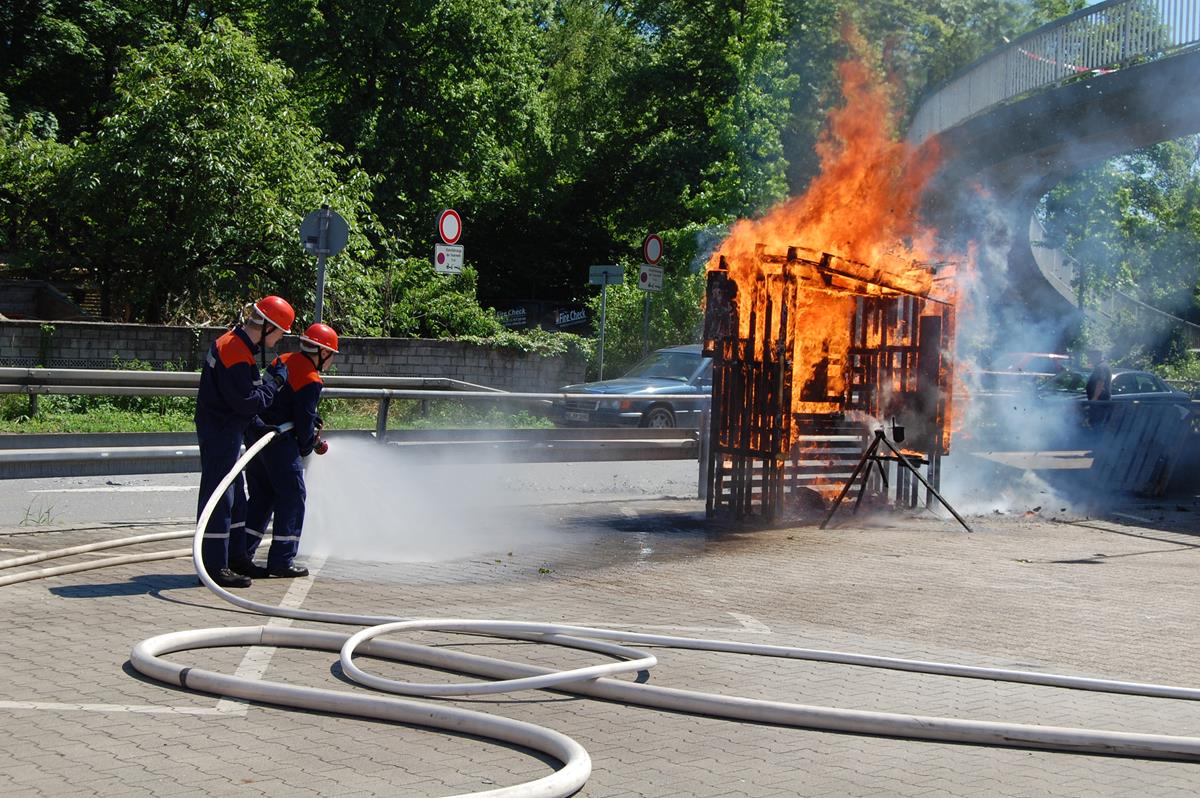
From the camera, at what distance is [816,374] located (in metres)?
13.9

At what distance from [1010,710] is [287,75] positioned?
858 inches

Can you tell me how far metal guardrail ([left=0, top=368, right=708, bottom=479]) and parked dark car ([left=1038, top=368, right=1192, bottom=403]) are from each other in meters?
10.2

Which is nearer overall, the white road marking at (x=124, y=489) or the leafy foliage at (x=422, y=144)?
the white road marking at (x=124, y=489)

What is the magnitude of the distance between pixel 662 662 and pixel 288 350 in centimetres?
1652

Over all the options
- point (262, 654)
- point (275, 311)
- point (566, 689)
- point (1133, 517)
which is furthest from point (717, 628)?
point (1133, 517)

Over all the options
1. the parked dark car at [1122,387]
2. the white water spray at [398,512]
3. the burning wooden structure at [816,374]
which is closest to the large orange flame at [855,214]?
the burning wooden structure at [816,374]

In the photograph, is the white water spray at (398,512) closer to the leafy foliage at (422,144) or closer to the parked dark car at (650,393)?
the parked dark car at (650,393)

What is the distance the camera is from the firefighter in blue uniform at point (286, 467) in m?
8.91

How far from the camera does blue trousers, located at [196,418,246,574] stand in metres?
8.56

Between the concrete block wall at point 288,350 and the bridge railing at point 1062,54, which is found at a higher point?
the bridge railing at point 1062,54

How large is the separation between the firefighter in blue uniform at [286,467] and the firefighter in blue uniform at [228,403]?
0.20 metres

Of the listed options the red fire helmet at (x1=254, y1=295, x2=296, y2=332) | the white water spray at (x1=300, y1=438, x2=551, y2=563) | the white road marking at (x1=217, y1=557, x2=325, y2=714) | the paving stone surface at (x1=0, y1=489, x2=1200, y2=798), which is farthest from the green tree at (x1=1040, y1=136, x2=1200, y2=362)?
the white road marking at (x1=217, y1=557, x2=325, y2=714)

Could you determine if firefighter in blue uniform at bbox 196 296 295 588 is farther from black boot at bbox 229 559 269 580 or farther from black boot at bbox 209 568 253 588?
black boot at bbox 229 559 269 580

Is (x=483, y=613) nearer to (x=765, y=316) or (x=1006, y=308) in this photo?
(x=765, y=316)
